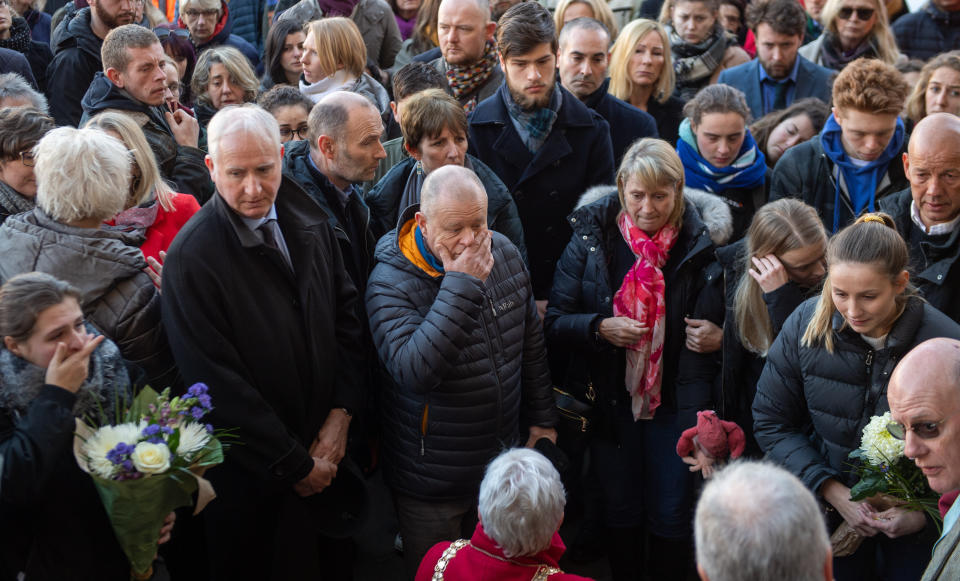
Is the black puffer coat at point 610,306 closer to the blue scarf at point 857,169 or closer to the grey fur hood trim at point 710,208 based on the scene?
the grey fur hood trim at point 710,208

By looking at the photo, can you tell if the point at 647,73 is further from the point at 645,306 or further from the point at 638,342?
the point at 638,342

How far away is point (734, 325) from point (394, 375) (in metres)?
1.61

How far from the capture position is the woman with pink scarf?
14.5 ft

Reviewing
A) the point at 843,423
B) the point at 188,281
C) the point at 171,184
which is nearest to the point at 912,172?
A: the point at 843,423

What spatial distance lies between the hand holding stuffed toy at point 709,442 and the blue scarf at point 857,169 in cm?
154

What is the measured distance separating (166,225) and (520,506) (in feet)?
7.14

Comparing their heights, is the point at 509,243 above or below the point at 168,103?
below

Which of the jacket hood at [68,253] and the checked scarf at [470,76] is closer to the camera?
the jacket hood at [68,253]

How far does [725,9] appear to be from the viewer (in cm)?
807

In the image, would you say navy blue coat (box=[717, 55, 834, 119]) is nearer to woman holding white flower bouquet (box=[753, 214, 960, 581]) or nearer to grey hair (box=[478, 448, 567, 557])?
woman holding white flower bouquet (box=[753, 214, 960, 581])

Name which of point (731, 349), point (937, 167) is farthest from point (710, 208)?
point (937, 167)

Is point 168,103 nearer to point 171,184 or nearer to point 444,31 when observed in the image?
point 171,184

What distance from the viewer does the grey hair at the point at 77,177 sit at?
11.3 ft

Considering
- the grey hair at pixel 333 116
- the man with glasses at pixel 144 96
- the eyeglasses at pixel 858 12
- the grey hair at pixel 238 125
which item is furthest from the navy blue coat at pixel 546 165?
the eyeglasses at pixel 858 12
